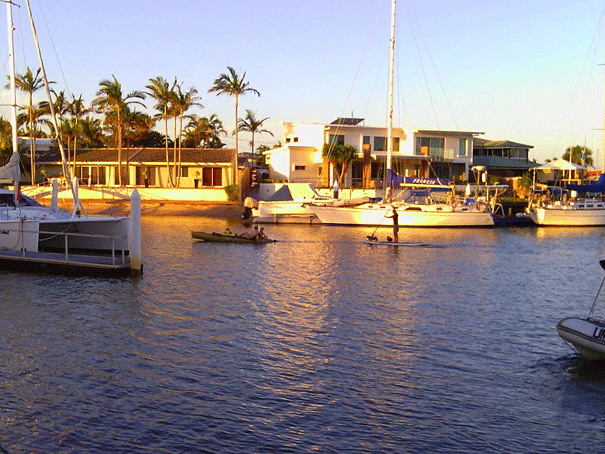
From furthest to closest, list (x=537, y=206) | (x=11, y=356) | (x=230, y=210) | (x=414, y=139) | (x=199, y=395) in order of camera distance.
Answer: (x=414, y=139) < (x=230, y=210) < (x=537, y=206) < (x=11, y=356) < (x=199, y=395)

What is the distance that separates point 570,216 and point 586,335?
43.6 meters

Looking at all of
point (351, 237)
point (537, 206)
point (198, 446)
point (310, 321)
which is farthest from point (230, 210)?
point (198, 446)

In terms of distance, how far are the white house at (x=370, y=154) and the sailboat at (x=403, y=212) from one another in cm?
1426

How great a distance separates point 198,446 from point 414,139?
62.2 meters

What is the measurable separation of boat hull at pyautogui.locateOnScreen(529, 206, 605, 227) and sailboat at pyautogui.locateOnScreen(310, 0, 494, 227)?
5467mm

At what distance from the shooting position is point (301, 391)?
13.6 metres

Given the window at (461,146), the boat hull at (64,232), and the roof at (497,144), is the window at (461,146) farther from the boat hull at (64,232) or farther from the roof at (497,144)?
the boat hull at (64,232)

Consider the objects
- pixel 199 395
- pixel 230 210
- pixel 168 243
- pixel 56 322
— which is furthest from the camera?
pixel 230 210

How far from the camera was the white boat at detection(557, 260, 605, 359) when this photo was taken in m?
15.3

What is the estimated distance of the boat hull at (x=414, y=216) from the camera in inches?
2041

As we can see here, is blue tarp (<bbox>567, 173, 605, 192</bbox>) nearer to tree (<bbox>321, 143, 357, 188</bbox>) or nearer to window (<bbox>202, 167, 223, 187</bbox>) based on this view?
tree (<bbox>321, 143, 357, 188</bbox>)

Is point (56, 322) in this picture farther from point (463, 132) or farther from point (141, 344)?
point (463, 132)

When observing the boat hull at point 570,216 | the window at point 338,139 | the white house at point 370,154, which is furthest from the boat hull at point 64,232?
the window at point 338,139

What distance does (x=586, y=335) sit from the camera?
15375 millimetres
